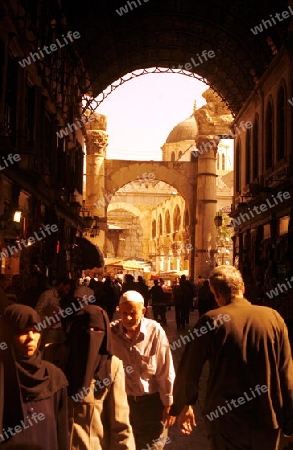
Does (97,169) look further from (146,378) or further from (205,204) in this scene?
(146,378)

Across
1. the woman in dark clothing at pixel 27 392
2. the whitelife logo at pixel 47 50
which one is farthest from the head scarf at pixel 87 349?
the whitelife logo at pixel 47 50

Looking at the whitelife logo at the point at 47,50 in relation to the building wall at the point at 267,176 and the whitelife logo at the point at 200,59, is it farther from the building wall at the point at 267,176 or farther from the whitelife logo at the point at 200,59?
the whitelife logo at the point at 200,59

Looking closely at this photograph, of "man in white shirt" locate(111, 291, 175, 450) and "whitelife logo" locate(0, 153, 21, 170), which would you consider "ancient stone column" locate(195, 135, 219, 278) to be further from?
"man in white shirt" locate(111, 291, 175, 450)

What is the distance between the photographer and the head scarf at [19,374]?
3.29 meters

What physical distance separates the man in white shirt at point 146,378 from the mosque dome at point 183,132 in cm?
7437

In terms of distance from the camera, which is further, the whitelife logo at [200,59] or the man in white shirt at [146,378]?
the whitelife logo at [200,59]

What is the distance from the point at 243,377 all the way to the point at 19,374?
61.9 inches

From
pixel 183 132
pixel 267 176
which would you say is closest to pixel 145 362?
pixel 267 176

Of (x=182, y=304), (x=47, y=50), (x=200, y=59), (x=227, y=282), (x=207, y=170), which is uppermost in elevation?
(x=200, y=59)

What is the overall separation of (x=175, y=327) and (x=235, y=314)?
15.7m

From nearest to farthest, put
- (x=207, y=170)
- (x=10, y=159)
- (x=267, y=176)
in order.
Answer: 1. (x=10, y=159)
2. (x=267, y=176)
3. (x=207, y=170)

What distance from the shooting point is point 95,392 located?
4.41 m

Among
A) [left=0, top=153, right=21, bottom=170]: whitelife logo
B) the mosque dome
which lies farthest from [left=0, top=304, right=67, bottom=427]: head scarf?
the mosque dome

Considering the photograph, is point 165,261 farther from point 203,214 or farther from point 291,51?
point 291,51
